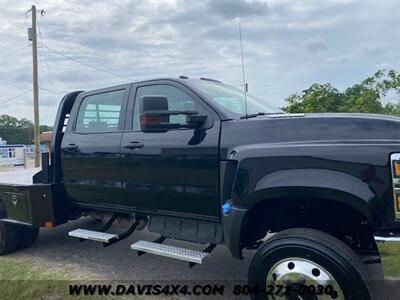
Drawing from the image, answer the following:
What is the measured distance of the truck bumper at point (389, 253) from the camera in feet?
8.65

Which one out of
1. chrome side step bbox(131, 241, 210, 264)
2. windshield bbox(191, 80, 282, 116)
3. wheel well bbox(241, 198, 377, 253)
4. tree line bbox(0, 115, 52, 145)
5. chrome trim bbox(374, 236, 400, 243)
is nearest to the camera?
chrome trim bbox(374, 236, 400, 243)

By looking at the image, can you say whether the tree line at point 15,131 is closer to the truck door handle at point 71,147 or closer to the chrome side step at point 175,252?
the truck door handle at point 71,147

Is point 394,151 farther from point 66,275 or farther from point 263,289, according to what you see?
point 66,275

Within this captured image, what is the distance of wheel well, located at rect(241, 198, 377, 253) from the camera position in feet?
10.4

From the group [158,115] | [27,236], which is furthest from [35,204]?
[158,115]

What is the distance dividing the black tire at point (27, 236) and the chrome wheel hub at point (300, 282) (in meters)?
3.61

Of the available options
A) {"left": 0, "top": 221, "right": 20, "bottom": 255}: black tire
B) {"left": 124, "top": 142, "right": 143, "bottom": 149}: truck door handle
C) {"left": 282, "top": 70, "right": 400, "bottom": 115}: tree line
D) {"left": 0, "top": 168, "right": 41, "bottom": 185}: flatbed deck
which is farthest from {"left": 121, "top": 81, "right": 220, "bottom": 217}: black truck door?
{"left": 282, "top": 70, "right": 400, "bottom": 115}: tree line

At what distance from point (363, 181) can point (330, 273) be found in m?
0.65

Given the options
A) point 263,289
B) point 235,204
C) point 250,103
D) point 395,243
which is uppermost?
point 250,103

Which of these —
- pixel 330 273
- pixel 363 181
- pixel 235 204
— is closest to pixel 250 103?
pixel 235 204

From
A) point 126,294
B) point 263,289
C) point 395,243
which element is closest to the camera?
point 395,243

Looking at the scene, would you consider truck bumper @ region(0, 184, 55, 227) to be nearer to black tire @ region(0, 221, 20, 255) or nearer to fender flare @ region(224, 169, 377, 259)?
black tire @ region(0, 221, 20, 255)

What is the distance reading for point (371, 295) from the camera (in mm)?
2660

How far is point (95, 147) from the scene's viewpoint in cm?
445
